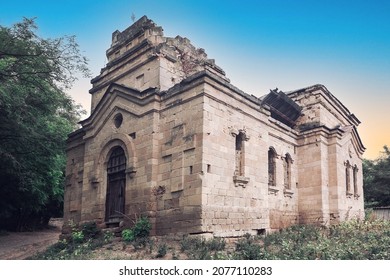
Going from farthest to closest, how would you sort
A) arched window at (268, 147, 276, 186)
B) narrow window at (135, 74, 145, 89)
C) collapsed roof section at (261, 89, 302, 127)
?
collapsed roof section at (261, 89, 302, 127)
narrow window at (135, 74, 145, 89)
arched window at (268, 147, 276, 186)

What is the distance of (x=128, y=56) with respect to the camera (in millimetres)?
17281

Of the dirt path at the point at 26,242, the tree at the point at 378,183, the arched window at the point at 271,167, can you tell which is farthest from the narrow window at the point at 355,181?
the dirt path at the point at 26,242

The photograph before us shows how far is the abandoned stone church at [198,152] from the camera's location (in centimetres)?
1173

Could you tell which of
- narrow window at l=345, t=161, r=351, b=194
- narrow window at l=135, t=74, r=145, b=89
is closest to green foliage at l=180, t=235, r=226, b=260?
narrow window at l=135, t=74, r=145, b=89

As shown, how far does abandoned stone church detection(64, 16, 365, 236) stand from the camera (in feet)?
38.5

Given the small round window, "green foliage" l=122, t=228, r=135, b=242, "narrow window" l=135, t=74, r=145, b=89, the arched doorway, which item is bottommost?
"green foliage" l=122, t=228, r=135, b=242

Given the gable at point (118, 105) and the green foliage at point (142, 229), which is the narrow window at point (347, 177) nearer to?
the gable at point (118, 105)


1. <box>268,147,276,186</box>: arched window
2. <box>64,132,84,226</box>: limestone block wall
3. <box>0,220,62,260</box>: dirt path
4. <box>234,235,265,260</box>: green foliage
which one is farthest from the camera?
<box>64,132,84,226</box>: limestone block wall

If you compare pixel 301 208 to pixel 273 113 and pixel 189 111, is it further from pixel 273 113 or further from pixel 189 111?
pixel 189 111

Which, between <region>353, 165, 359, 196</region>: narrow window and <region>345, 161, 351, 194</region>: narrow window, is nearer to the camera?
<region>345, 161, 351, 194</region>: narrow window

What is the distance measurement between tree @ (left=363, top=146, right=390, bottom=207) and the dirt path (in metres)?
19.6

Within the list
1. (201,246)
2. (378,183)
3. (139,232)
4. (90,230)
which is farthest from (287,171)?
(378,183)

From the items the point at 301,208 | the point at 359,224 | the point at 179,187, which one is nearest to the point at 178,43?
the point at 179,187

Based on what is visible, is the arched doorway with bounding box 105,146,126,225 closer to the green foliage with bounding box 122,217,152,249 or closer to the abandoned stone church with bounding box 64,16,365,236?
the abandoned stone church with bounding box 64,16,365,236
